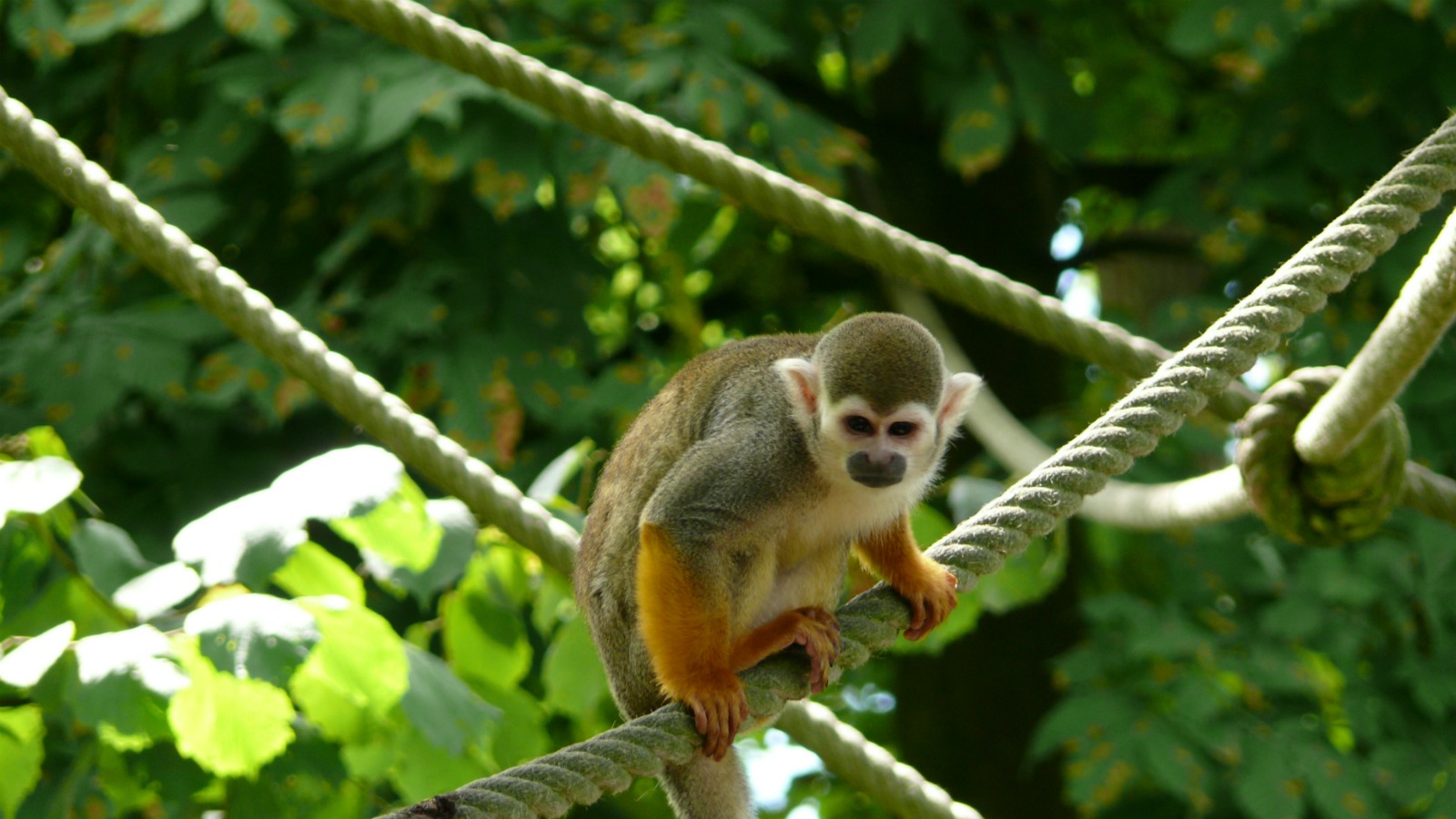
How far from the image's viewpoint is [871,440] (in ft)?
8.55

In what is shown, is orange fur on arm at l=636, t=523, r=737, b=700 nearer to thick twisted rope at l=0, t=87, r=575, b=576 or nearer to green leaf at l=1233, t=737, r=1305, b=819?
thick twisted rope at l=0, t=87, r=575, b=576

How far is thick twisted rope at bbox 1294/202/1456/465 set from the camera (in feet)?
7.23

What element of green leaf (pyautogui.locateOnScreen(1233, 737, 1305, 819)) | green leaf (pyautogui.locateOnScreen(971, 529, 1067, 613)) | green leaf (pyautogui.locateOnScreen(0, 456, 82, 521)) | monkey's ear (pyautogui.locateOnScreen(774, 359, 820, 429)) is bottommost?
green leaf (pyautogui.locateOnScreen(1233, 737, 1305, 819))

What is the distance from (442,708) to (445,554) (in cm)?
30

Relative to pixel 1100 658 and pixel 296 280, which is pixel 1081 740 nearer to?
pixel 1100 658

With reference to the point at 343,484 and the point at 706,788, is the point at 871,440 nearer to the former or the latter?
the point at 706,788

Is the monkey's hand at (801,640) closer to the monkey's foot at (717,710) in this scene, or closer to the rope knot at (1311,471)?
the monkey's foot at (717,710)

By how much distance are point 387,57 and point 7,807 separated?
218cm

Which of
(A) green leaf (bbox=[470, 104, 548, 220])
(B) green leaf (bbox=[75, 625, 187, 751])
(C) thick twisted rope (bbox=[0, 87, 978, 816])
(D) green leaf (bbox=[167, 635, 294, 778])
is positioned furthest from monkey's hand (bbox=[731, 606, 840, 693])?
(A) green leaf (bbox=[470, 104, 548, 220])

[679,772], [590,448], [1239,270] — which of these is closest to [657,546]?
[679,772]

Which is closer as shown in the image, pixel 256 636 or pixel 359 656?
pixel 256 636

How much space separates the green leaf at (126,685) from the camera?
1994mm

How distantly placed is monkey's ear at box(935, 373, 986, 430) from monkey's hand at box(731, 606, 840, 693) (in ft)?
1.96

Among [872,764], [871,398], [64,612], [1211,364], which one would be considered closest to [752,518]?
[871,398]
